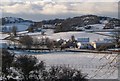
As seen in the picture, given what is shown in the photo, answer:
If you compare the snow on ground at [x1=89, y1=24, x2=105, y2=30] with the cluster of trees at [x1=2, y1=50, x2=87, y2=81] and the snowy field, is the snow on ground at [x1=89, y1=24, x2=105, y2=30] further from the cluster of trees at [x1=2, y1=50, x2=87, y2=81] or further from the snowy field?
the cluster of trees at [x1=2, y1=50, x2=87, y2=81]

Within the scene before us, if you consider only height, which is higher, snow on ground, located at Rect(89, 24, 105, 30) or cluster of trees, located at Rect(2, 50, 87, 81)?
cluster of trees, located at Rect(2, 50, 87, 81)

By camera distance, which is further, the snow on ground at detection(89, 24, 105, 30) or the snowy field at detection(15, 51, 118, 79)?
the snow on ground at detection(89, 24, 105, 30)

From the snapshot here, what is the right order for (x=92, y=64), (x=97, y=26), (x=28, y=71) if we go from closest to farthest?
(x=28, y=71) < (x=92, y=64) < (x=97, y=26)

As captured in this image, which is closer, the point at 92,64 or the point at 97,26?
the point at 92,64

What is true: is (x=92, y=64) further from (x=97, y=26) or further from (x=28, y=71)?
(x=97, y=26)

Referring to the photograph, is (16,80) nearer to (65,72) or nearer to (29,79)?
(29,79)

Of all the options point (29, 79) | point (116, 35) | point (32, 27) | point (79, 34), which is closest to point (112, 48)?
point (116, 35)

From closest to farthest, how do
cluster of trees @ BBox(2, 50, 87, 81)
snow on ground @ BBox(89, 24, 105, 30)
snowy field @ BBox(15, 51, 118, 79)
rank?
1. snowy field @ BBox(15, 51, 118, 79)
2. cluster of trees @ BBox(2, 50, 87, 81)
3. snow on ground @ BBox(89, 24, 105, 30)

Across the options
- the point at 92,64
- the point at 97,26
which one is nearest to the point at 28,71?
the point at 92,64

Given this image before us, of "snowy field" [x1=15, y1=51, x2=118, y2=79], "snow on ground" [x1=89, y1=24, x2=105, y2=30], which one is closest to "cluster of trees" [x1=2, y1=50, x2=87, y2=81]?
"snowy field" [x1=15, y1=51, x2=118, y2=79]

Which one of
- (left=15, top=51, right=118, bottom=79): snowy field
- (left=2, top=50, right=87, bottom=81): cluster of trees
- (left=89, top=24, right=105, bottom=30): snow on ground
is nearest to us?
(left=15, top=51, right=118, bottom=79): snowy field

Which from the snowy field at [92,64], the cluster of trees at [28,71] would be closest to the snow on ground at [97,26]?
the snowy field at [92,64]

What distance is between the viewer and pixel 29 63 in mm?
4215

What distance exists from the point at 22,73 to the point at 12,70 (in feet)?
0.73
